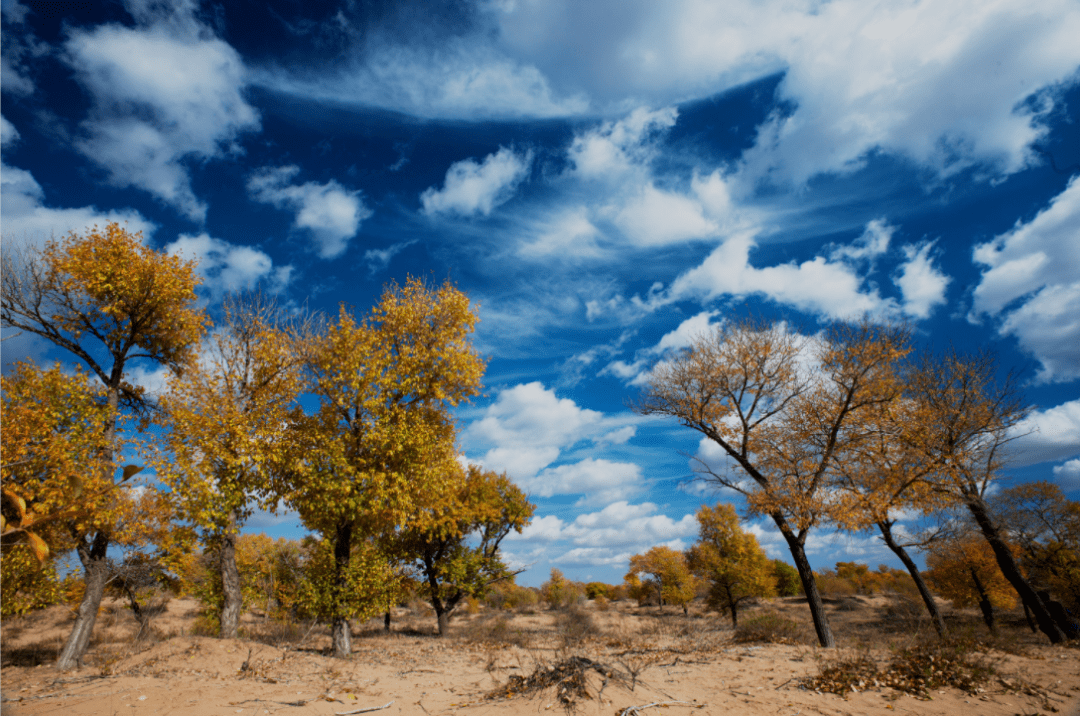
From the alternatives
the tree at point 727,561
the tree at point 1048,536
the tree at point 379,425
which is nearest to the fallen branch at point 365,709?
the tree at point 379,425

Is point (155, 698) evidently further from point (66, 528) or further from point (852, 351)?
point (852, 351)

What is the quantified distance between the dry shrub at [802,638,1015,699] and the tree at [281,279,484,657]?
10431 mm

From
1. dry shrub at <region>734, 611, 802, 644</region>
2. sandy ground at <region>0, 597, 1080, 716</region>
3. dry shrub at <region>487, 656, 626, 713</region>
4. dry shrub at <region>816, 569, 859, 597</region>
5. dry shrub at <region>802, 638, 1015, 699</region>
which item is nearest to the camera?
sandy ground at <region>0, 597, 1080, 716</region>

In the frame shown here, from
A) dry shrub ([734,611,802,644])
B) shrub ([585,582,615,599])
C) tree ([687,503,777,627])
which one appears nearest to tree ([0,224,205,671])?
dry shrub ([734,611,802,644])

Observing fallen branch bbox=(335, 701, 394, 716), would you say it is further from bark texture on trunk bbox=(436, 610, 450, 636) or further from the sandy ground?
bark texture on trunk bbox=(436, 610, 450, 636)

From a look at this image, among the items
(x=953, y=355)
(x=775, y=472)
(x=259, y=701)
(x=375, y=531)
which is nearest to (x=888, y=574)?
(x=953, y=355)

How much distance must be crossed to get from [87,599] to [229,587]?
3.41 metres

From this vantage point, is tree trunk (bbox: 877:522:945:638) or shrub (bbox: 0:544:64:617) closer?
shrub (bbox: 0:544:64:617)

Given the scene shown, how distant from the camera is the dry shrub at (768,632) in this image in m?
14.6

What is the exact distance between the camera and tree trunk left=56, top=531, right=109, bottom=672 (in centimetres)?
1244

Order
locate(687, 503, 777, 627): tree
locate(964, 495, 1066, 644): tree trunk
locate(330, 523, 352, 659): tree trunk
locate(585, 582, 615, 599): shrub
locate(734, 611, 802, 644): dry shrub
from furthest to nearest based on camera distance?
locate(585, 582, 615, 599): shrub < locate(687, 503, 777, 627): tree < locate(964, 495, 1066, 644): tree trunk < locate(734, 611, 802, 644): dry shrub < locate(330, 523, 352, 659): tree trunk

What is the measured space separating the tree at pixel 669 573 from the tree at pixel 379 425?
35435mm

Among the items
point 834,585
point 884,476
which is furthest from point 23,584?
point 834,585

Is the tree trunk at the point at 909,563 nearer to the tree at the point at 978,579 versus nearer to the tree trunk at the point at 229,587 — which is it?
the tree at the point at 978,579
